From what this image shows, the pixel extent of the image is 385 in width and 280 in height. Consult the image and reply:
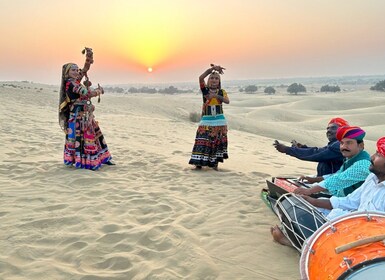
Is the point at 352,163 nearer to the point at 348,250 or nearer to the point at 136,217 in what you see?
the point at 348,250

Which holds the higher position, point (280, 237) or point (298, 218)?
point (298, 218)

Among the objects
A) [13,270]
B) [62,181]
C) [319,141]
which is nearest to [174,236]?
[13,270]

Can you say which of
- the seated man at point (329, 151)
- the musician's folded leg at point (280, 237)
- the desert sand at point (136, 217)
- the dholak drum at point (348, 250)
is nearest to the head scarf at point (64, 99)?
the desert sand at point (136, 217)

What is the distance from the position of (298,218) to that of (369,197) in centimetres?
66

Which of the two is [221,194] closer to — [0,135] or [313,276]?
[313,276]

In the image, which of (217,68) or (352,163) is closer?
(352,163)

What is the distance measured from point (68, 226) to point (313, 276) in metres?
2.97

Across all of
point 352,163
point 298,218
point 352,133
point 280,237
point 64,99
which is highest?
point 64,99

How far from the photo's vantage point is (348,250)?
2.56 m

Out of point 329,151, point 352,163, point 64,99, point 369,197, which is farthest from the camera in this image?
point 64,99

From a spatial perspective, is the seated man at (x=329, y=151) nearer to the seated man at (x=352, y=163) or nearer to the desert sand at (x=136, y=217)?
the seated man at (x=352, y=163)

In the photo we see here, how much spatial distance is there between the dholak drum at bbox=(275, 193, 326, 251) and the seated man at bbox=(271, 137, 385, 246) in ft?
0.47

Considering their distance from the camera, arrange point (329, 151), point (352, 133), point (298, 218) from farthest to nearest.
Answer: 1. point (329, 151)
2. point (352, 133)
3. point (298, 218)

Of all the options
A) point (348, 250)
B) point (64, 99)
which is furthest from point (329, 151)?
point (64, 99)
